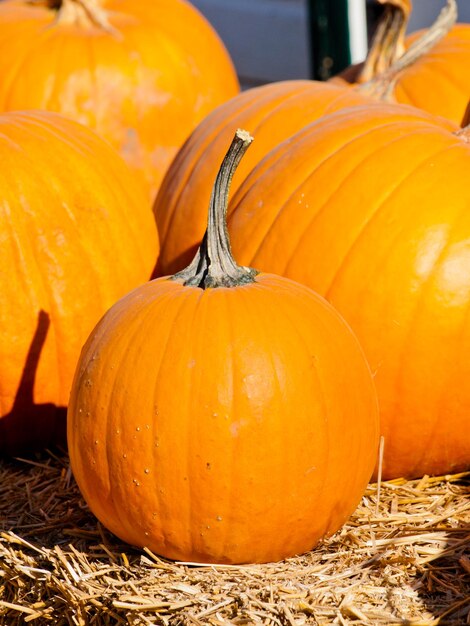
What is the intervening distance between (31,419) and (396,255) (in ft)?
3.48

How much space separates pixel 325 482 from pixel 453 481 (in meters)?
0.57

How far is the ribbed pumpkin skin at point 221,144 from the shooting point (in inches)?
105

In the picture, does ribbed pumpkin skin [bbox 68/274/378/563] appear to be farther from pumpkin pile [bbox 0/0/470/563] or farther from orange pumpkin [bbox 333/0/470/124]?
orange pumpkin [bbox 333/0/470/124]


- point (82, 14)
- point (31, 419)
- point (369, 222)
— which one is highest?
point (82, 14)

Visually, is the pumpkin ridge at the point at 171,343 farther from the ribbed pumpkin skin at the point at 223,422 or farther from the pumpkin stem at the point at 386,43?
the pumpkin stem at the point at 386,43

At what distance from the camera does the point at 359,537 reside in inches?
76.7

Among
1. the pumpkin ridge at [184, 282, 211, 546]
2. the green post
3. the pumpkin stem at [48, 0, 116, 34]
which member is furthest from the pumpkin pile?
the green post

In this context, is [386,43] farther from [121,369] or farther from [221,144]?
[121,369]

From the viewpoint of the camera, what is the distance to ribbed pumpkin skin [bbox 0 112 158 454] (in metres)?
2.39

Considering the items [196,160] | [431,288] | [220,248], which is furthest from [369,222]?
[196,160]

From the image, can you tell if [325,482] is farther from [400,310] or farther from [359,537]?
[400,310]

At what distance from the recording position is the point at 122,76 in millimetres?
3230

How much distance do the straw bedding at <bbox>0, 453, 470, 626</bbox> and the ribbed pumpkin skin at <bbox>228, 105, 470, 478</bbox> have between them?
7.0 inches

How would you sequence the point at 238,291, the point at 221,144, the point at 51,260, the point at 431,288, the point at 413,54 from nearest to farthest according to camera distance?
the point at 238,291, the point at 431,288, the point at 51,260, the point at 221,144, the point at 413,54
